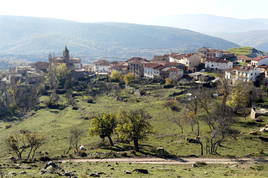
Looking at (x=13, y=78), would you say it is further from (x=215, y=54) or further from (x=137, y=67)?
(x=215, y=54)

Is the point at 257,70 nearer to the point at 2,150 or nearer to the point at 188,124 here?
the point at 188,124

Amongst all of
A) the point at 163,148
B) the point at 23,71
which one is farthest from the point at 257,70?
the point at 23,71

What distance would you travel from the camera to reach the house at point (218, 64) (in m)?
135

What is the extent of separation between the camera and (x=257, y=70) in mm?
111750

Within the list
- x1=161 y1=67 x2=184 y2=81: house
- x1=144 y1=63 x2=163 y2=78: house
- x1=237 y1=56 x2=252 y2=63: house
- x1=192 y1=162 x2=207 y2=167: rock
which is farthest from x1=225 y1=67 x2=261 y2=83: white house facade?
x1=192 y1=162 x2=207 y2=167: rock

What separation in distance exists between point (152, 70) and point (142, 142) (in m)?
86.0

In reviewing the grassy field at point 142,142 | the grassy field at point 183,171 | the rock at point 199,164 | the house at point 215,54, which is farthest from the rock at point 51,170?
the house at point 215,54

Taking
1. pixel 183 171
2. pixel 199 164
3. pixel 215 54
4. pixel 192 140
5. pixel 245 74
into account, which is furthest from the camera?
pixel 215 54

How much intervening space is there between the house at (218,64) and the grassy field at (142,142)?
32.3m

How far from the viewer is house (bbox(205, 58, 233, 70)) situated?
135 m

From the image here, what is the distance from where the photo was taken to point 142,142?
6216 cm

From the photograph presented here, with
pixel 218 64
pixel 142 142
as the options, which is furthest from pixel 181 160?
pixel 218 64

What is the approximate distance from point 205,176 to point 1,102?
111224 millimetres

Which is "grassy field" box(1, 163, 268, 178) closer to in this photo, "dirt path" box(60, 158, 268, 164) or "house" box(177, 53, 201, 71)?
"dirt path" box(60, 158, 268, 164)
